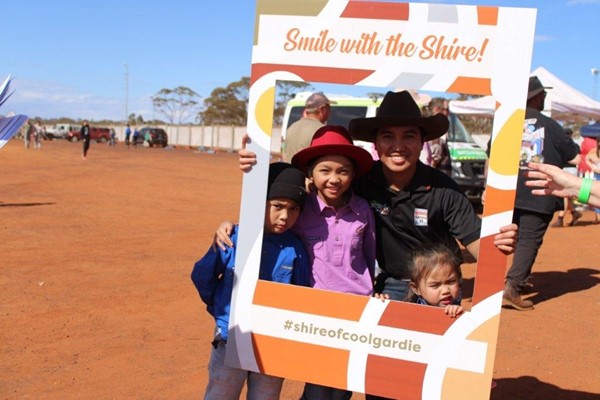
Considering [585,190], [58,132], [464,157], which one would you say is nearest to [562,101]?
[464,157]

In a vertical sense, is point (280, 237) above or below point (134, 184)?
above

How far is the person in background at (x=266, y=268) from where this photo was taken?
2803mm

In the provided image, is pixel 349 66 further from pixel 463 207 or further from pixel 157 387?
pixel 157 387

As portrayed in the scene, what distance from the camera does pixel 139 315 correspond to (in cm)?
586

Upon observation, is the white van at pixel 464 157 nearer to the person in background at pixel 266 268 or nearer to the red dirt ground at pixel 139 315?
Result: the red dirt ground at pixel 139 315

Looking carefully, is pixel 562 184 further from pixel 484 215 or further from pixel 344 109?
pixel 344 109

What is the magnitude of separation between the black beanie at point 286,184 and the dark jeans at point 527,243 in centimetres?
452

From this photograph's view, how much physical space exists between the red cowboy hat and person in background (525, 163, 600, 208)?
0.75 meters

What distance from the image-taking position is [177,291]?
676 cm

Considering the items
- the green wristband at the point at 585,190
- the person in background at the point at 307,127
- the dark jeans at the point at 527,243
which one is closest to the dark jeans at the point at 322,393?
the green wristband at the point at 585,190

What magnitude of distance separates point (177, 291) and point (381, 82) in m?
4.73

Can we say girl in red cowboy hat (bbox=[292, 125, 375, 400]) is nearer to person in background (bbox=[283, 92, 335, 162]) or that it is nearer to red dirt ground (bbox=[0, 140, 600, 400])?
red dirt ground (bbox=[0, 140, 600, 400])

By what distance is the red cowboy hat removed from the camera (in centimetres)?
283

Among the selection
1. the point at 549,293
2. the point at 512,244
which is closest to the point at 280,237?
the point at 512,244
